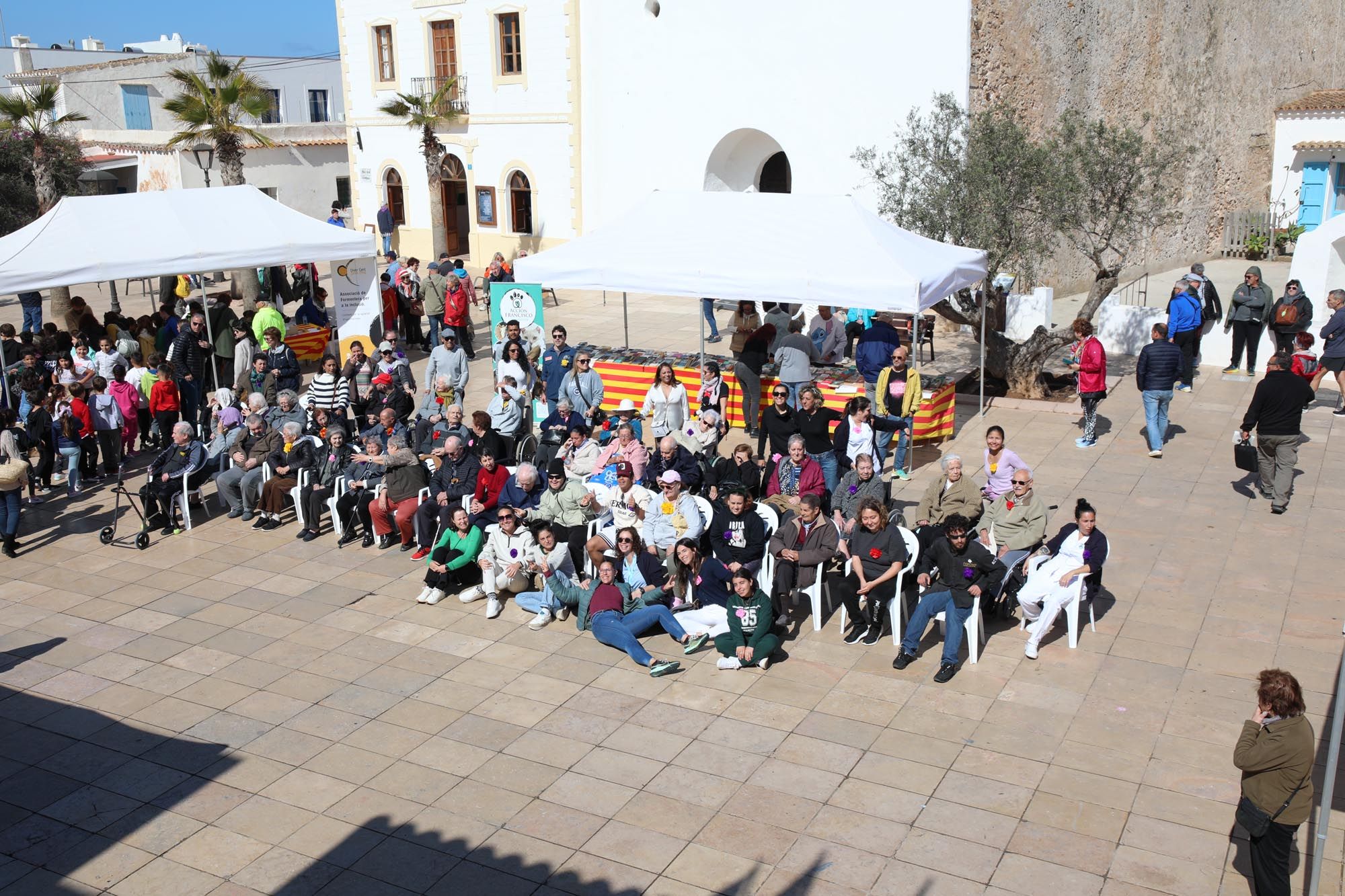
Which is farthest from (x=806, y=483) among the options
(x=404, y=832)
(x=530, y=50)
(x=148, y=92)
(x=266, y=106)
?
(x=148, y=92)

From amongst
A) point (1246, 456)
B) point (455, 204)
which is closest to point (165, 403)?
point (1246, 456)

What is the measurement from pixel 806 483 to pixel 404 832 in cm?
490

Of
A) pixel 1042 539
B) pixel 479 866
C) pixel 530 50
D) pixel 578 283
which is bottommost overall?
pixel 479 866

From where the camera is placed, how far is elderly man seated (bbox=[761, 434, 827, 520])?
1048cm

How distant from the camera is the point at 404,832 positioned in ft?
23.0

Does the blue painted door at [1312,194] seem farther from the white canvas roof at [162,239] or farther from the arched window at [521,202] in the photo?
the white canvas roof at [162,239]

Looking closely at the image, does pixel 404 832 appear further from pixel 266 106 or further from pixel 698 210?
pixel 266 106

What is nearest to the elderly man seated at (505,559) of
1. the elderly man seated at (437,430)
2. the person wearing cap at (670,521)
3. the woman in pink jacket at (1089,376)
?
the person wearing cap at (670,521)

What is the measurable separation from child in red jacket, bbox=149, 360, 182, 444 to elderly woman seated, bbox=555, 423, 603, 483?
564 cm

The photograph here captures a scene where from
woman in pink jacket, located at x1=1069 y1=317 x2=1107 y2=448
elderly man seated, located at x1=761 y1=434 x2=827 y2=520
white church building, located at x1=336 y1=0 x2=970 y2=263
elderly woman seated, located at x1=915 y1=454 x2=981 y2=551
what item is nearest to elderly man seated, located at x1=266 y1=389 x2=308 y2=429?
elderly man seated, located at x1=761 y1=434 x2=827 y2=520

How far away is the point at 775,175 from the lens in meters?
24.3

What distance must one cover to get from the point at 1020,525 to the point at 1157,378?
4.77 m

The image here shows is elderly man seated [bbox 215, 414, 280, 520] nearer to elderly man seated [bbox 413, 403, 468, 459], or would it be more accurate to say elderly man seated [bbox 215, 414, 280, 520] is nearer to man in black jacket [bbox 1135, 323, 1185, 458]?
elderly man seated [bbox 413, 403, 468, 459]

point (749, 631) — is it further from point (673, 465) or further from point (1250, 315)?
point (1250, 315)
